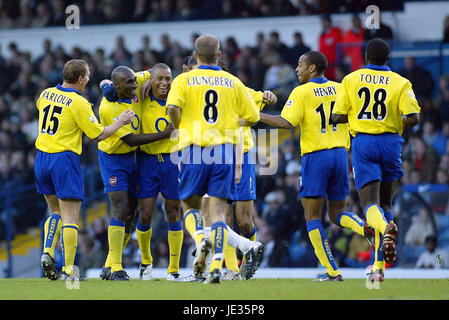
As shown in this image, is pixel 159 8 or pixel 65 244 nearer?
pixel 65 244

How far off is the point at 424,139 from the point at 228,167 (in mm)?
7775

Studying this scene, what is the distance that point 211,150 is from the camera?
7.84 meters

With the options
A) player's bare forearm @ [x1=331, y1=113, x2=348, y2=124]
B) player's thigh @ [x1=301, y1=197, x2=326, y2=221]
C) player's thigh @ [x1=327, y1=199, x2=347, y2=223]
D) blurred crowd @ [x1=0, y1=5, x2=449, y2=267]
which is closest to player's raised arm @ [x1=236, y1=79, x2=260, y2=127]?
player's bare forearm @ [x1=331, y1=113, x2=348, y2=124]

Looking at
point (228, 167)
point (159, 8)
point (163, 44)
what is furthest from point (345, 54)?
point (228, 167)

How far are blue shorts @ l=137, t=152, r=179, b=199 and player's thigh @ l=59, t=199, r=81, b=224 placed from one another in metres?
0.89

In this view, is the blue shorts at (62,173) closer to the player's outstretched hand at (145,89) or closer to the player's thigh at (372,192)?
the player's outstretched hand at (145,89)

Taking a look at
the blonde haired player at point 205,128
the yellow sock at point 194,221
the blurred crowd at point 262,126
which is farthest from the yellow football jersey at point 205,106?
Answer: the blurred crowd at point 262,126

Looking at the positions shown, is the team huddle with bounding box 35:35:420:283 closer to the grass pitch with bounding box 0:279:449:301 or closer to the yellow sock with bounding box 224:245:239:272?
the yellow sock with bounding box 224:245:239:272

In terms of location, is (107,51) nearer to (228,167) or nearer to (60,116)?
(60,116)

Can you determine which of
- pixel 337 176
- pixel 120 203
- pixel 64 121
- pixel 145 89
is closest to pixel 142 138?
pixel 145 89

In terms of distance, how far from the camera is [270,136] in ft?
51.2

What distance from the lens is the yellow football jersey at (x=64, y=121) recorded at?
350 inches

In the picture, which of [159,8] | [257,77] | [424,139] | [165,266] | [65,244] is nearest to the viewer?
[65,244]

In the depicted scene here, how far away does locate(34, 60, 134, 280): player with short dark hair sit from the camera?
8.91 meters
